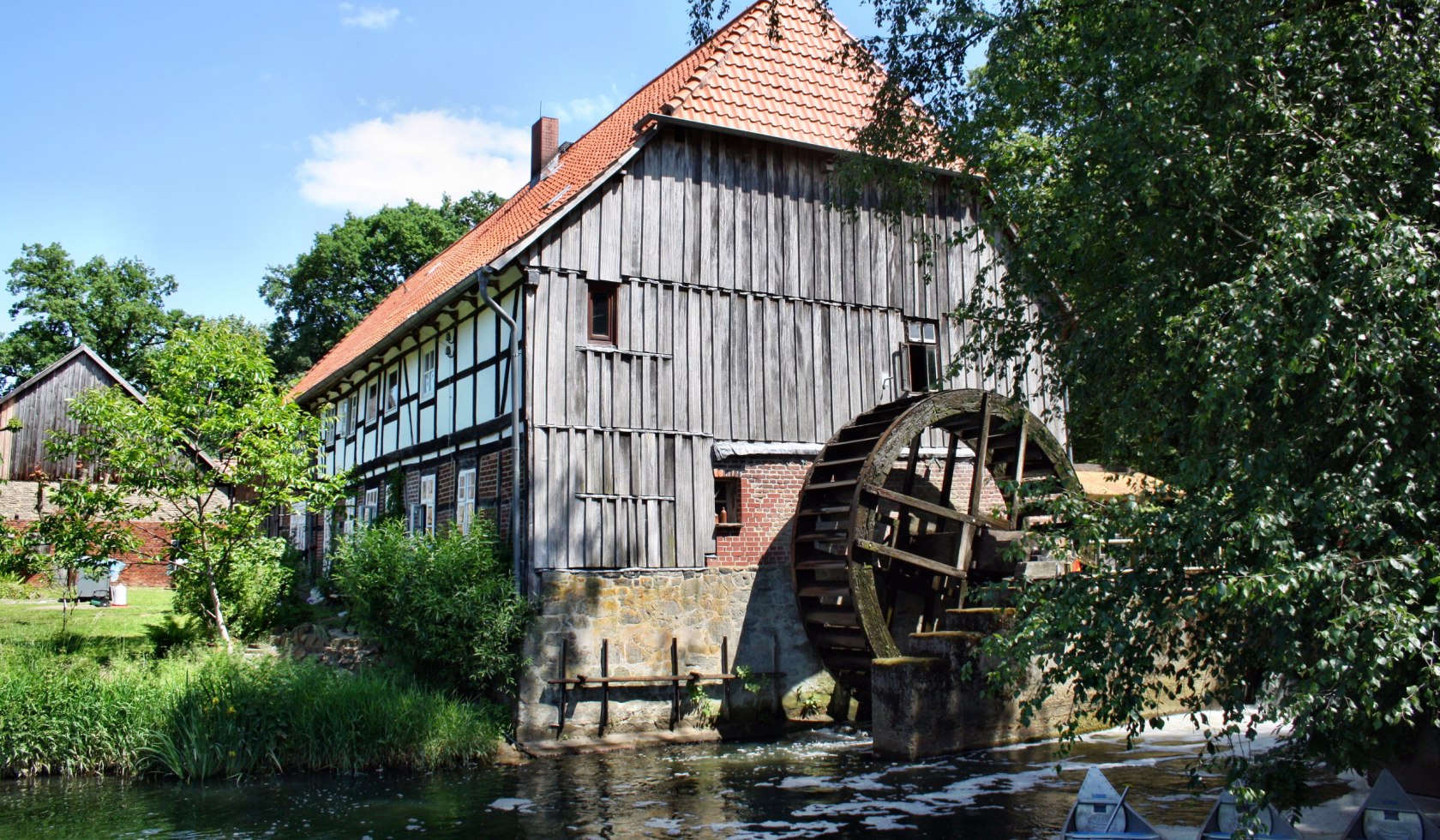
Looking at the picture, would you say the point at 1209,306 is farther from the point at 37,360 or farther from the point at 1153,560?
the point at 37,360

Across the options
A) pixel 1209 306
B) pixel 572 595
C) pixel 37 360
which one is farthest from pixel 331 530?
pixel 37 360

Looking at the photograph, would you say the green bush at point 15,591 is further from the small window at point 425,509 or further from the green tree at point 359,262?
the green tree at point 359,262

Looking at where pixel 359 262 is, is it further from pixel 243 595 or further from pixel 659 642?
pixel 659 642

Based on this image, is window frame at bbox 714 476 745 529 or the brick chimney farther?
the brick chimney

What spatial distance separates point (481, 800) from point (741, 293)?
21.0 ft

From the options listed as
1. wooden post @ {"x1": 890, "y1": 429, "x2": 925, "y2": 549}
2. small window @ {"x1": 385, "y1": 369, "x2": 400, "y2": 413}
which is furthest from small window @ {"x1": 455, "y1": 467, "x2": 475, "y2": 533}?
wooden post @ {"x1": 890, "y1": 429, "x2": 925, "y2": 549}

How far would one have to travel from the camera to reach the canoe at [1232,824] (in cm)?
552

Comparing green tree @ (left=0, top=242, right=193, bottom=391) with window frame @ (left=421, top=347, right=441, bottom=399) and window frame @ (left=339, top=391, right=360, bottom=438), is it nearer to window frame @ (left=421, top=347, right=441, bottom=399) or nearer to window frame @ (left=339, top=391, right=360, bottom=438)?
window frame @ (left=339, top=391, right=360, bottom=438)

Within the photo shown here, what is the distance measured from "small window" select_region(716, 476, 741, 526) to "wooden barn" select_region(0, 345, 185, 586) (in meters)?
18.1

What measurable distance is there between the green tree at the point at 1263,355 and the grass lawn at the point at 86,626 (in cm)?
1122

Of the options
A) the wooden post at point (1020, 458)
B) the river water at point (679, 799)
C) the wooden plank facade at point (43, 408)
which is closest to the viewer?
the river water at point (679, 799)

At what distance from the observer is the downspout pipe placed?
11156 mm

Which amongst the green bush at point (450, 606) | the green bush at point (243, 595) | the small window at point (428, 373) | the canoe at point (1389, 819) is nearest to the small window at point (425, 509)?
the small window at point (428, 373)

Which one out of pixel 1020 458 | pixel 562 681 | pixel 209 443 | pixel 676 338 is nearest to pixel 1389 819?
pixel 1020 458
